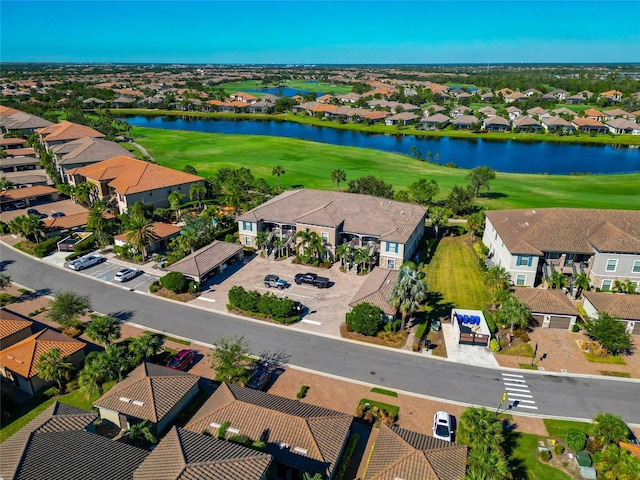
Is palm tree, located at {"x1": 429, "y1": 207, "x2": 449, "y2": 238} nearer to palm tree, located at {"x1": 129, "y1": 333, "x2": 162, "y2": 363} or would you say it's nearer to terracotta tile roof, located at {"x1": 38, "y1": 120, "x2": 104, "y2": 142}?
palm tree, located at {"x1": 129, "y1": 333, "x2": 162, "y2": 363}

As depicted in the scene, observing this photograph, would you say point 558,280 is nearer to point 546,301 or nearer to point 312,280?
point 546,301

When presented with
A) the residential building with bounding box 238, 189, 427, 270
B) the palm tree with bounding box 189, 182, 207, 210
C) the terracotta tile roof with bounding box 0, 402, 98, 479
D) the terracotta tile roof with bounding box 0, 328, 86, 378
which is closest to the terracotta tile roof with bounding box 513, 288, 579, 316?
the residential building with bounding box 238, 189, 427, 270

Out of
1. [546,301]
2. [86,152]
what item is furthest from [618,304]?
[86,152]

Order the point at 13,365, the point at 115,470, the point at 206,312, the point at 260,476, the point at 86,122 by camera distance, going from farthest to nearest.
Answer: the point at 86,122 < the point at 206,312 < the point at 13,365 < the point at 115,470 < the point at 260,476

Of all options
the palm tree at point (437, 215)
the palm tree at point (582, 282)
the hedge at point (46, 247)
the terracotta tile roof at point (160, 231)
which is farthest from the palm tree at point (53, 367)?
the palm tree at point (582, 282)

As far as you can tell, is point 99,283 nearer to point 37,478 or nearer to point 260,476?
point 37,478

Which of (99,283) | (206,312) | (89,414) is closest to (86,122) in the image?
(99,283)
